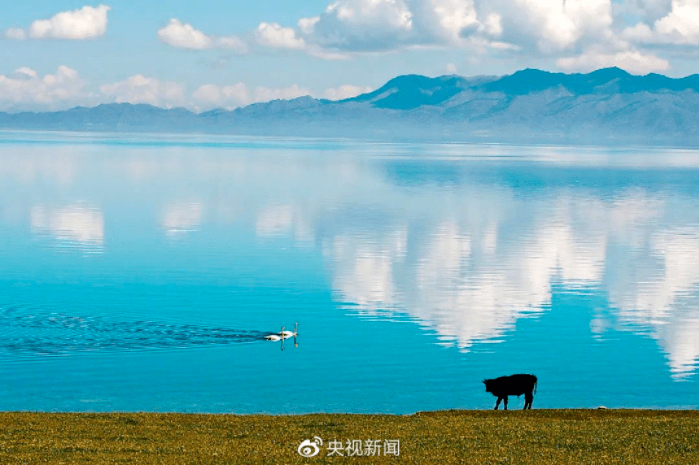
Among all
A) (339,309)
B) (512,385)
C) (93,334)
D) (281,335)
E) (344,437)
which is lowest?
(339,309)

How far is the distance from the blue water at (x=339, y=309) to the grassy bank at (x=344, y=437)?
7.31 metres

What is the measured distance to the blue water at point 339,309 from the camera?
152ft

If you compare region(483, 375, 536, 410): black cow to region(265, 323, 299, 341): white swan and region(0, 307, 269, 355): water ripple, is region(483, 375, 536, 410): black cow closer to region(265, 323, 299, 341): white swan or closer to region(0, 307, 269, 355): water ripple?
region(265, 323, 299, 341): white swan

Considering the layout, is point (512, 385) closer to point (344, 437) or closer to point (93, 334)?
point (344, 437)

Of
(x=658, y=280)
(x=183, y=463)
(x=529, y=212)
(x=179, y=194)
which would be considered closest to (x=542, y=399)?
(x=183, y=463)

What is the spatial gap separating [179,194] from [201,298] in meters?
91.9

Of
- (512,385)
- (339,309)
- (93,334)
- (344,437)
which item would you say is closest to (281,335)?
(339,309)

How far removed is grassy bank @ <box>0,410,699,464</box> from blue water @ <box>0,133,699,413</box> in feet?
24.0

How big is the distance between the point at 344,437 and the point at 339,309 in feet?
105

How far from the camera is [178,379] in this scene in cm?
4691

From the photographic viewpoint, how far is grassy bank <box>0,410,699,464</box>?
93.9ft

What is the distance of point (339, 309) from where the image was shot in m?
64.1

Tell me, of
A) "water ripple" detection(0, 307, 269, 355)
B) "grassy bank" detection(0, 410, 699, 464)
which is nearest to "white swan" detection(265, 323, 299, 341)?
"water ripple" detection(0, 307, 269, 355)

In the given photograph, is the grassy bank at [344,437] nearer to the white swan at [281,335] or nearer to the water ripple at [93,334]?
the water ripple at [93,334]
